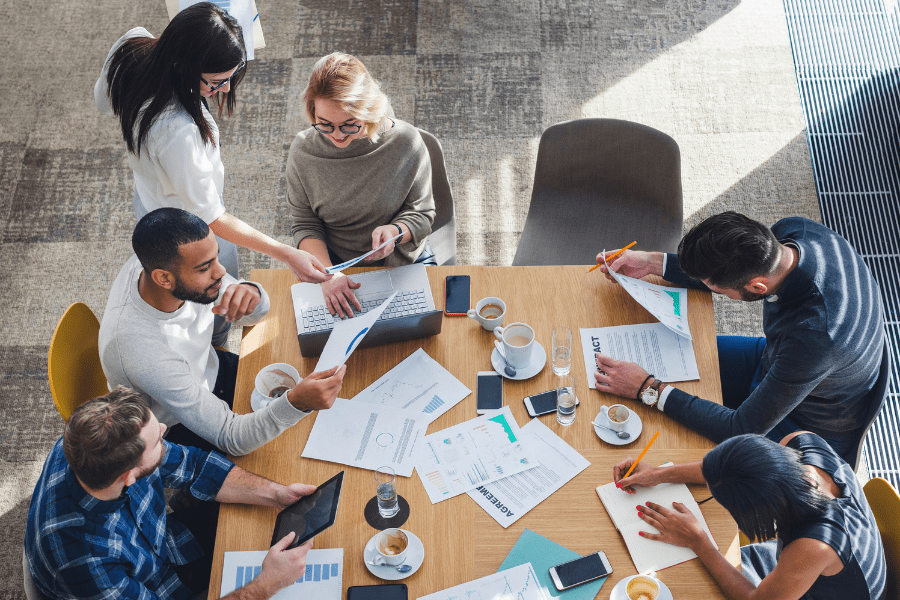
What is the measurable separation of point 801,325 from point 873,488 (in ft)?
1.42

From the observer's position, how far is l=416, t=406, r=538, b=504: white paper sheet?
1903mm

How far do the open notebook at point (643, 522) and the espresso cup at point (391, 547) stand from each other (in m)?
0.51

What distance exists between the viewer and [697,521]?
1771mm

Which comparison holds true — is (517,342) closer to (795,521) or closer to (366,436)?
(366,436)

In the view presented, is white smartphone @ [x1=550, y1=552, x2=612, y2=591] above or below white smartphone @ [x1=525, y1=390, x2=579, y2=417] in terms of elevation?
below

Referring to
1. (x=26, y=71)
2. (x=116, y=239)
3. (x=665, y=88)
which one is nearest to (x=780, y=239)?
(x=665, y=88)

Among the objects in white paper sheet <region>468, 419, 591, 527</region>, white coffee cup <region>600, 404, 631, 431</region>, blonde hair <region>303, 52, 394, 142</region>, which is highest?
blonde hair <region>303, 52, 394, 142</region>

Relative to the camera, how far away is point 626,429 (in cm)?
199

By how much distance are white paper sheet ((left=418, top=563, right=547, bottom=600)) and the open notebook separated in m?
0.25

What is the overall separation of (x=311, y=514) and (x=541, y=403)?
0.68 metres

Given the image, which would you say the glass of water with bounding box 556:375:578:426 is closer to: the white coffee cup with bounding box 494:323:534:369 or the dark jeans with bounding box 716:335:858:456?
the white coffee cup with bounding box 494:323:534:369

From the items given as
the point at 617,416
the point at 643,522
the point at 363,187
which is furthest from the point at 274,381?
the point at 643,522

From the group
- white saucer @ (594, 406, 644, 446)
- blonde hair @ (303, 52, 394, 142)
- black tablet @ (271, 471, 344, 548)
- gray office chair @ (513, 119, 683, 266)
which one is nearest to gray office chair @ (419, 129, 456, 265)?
gray office chair @ (513, 119, 683, 266)

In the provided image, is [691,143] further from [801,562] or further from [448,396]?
[801,562]
